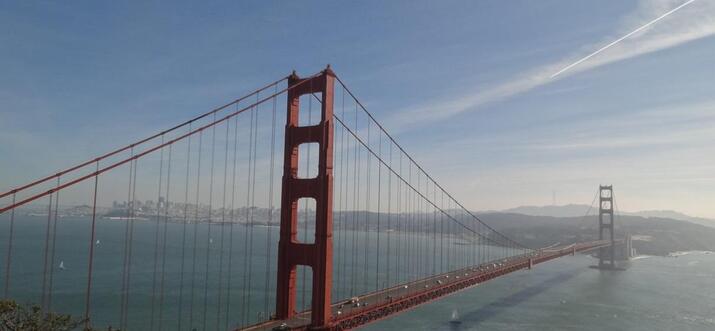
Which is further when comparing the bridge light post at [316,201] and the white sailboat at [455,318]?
the white sailboat at [455,318]

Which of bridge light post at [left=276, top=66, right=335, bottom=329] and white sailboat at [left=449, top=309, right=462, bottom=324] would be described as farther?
white sailboat at [left=449, top=309, right=462, bottom=324]

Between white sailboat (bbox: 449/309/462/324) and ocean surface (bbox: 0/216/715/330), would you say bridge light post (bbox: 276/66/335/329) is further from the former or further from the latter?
white sailboat (bbox: 449/309/462/324)

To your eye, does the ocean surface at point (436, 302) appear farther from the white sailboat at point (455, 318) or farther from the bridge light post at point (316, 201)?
the bridge light post at point (316, 201)

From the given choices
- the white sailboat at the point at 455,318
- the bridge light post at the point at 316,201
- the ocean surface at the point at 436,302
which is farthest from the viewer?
the white sailboat at the point at 455,318

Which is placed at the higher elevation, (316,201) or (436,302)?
(316,201)

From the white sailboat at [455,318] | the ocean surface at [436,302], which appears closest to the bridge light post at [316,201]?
the ocean surface at [436,302]

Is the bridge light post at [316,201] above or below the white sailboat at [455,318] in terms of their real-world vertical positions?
above

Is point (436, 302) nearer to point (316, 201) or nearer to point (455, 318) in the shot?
point (455, 318)

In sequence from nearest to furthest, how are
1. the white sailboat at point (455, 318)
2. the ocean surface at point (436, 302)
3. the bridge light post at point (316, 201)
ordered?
the bridge light post at point (316, 201) < the ocean surface at point (436, 302) < the white sailboat at point (455, 318)

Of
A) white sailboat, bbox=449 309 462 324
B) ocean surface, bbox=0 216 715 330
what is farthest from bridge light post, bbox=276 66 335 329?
white sailboat, bbox=449 309 462 324

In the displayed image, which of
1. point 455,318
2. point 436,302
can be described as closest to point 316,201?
point 455,318
